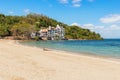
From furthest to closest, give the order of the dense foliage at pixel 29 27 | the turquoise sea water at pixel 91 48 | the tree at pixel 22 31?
the dense foliage at pixel 29 27, the tree at pixel 22 31, the turquoise sea water at pixel 91 48

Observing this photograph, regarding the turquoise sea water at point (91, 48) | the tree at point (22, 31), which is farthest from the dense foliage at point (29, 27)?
the turquoise sea water at point (91, 48)

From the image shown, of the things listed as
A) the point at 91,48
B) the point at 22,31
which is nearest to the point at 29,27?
the point at 22,31

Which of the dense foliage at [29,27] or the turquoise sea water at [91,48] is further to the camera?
the dense foliage at [29,27]

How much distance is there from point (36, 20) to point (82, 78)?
15286 cm

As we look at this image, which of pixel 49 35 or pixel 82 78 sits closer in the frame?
pixel 82 78

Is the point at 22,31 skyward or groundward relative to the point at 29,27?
groundward

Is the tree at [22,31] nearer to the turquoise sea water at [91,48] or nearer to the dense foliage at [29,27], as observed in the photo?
the dense foliage at [29,27]

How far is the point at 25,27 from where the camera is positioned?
11194 centimetres

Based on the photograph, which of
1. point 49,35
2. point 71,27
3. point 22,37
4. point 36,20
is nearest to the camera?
point 22,37

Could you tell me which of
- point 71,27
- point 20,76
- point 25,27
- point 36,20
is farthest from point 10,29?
point 20,76

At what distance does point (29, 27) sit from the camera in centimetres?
11350

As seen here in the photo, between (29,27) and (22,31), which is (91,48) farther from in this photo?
(29,27)

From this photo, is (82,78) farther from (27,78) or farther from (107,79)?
(27,78)

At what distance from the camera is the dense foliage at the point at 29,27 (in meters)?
111
